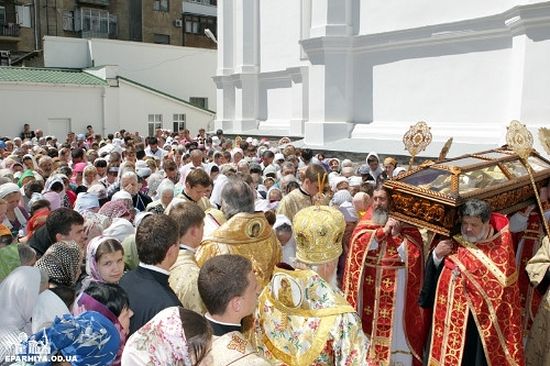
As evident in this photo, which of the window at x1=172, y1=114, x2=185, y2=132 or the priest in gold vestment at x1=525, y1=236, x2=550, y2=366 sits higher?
the window at x1=172, y1=114, x2=185, y2=132

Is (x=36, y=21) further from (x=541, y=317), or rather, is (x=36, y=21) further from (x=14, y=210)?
(x=541, y=317)

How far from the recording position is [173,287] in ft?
11.6

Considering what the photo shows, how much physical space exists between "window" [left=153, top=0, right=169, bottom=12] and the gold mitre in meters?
40.5

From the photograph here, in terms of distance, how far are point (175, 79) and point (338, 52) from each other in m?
19.9

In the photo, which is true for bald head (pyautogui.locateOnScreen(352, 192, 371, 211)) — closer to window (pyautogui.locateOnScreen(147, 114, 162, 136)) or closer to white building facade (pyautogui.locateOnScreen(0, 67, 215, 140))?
white building facade (pyautogui.locateOnScreen(0, 67, 215, 140))

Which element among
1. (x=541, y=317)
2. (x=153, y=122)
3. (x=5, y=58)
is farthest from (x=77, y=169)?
(x=5, y=58)

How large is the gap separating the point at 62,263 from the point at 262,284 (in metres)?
1.37

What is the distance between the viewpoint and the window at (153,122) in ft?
93.7

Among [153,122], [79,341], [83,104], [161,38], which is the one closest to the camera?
[79,341]

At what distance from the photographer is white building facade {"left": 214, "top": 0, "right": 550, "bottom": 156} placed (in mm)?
10000

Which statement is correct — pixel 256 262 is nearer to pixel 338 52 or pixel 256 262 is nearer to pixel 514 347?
pixel 514 347

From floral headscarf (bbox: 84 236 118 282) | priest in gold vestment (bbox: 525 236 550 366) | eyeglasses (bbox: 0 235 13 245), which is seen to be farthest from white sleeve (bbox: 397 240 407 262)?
eyeglasses (bbox: 0 235 13 245)

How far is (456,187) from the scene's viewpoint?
4312mm

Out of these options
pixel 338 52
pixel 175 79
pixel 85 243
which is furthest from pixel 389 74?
pixel 175 79
